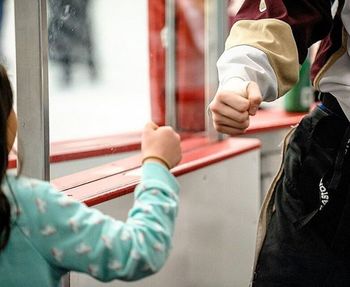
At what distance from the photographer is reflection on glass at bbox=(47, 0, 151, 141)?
7.72 ft

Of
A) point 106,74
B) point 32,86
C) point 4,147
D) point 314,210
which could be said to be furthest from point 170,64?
point 4,147

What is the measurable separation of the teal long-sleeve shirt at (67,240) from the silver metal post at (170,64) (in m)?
1.70

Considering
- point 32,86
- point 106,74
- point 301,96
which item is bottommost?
point 301,96

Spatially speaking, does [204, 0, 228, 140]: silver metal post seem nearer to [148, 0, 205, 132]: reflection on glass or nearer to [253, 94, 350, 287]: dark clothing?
[148, 0, 205, 132]: reflection on glass

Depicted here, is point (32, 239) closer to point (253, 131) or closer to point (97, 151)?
point (97, 151)

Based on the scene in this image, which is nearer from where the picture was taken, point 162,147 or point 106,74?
point 162,147

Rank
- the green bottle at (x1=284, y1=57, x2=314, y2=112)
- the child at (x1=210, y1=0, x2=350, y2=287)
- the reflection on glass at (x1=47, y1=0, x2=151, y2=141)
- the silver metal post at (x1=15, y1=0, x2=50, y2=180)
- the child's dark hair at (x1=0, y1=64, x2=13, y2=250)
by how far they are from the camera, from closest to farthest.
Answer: the child's dark hair at (x1=0, y1=64, x2=13, y2=250) < the child at (x1=210, y1=0, x2=350, y2=287) < the silver metal post at (x1=15, y1=0, x2=50, y2=180) < the reflection on glass at (x1=47, y1=0, x2=151, y2=141) < the green bottle at (x1=284, y1=57, x2=314, y2=112)

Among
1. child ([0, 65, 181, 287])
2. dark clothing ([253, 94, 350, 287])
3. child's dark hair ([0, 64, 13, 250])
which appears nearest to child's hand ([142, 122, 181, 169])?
child ([0, 65, 181, 287])

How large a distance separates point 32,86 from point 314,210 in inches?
21.4

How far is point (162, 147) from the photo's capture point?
0.97m

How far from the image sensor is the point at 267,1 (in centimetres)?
111

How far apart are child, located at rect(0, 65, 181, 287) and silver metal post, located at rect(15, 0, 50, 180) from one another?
0.35m

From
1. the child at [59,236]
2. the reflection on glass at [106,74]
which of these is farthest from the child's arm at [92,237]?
the reflection on glass at [106,74]

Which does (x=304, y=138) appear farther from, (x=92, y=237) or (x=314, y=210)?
(x=92, y=237)
